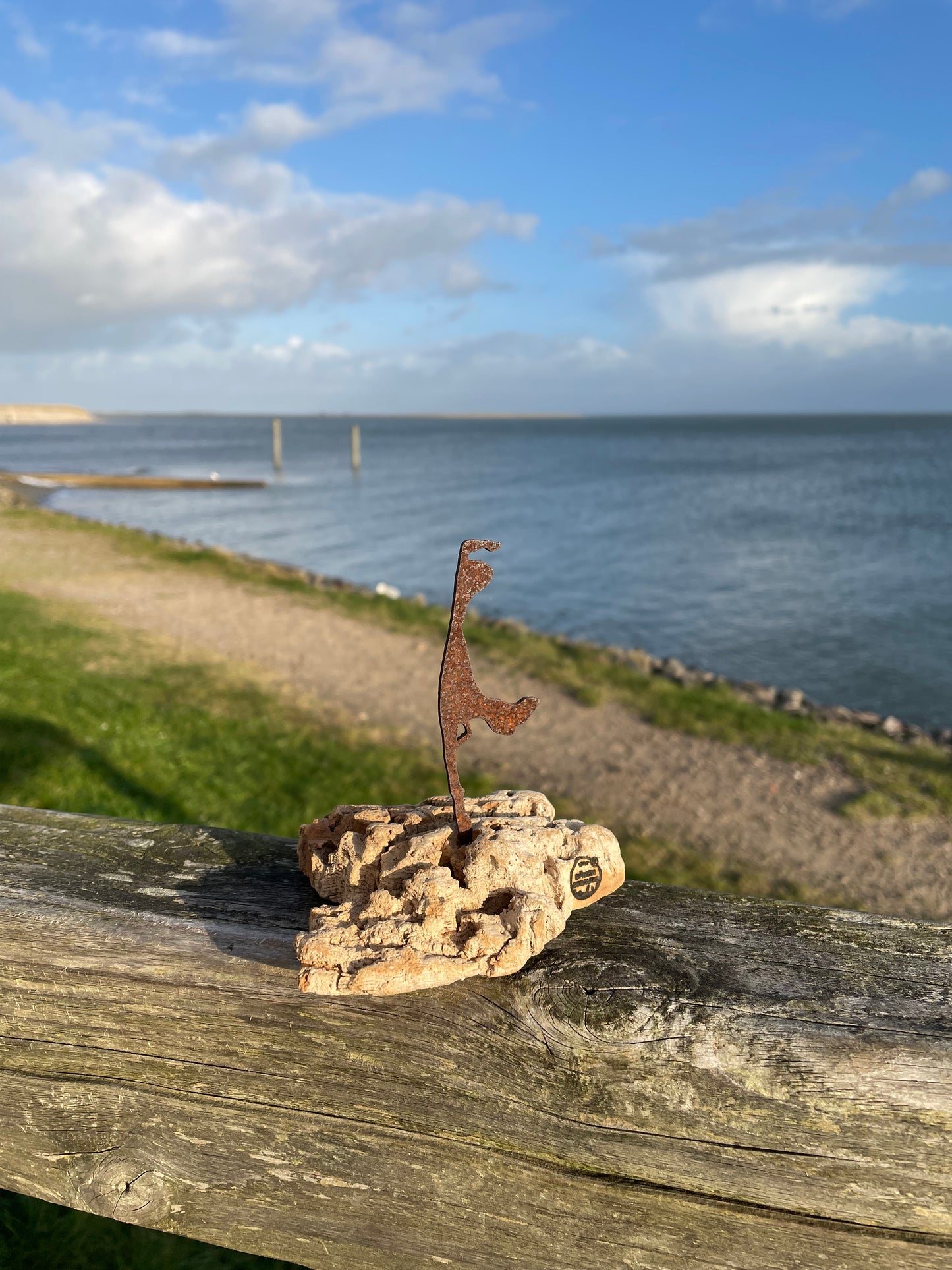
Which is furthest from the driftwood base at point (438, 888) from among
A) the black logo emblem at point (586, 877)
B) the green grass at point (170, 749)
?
the green grass at point (170, 749)

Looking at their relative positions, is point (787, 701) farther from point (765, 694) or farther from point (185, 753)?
point (185, 753)

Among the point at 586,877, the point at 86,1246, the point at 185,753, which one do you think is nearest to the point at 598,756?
the point at 185,753

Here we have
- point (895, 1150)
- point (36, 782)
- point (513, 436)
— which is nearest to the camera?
point (895, 1150)

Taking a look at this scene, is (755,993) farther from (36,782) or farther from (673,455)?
(673,455)

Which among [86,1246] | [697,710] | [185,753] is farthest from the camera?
[697,710]

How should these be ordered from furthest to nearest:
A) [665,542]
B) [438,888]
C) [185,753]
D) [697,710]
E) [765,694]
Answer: [665,542] → [765,694] → [697,710] → [185,753] → [438,888]

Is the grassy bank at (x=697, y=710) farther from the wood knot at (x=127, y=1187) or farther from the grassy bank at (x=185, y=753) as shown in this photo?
the wood knot at (x=127, y=1187)

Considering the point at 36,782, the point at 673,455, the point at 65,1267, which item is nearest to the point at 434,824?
the point at 65,1267
